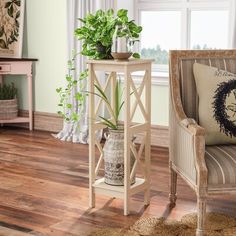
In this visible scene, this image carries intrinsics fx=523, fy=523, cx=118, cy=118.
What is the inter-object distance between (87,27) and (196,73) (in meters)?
0.70

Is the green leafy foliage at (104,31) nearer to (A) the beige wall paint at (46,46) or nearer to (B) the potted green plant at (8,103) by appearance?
(A) the beige wall paint at (46,46)

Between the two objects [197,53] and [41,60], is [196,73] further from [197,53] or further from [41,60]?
[41,60]

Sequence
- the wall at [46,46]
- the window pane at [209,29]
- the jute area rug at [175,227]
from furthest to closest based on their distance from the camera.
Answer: the wall at [46,46] < the window pane at [209,29] < the jute area rug at [175,227]

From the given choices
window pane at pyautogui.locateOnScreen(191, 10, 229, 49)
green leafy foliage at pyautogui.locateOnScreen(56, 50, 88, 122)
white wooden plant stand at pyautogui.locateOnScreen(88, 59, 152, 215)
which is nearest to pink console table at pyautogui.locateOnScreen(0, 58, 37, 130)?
green leafy foliage at pyautogui.locateOnScreen(56, 50, 88, 122)

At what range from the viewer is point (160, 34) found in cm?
505

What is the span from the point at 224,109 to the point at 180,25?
2.16 m

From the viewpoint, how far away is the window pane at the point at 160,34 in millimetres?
4961

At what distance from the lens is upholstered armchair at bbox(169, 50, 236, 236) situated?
2.65 m

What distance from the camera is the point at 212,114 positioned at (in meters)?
2.93

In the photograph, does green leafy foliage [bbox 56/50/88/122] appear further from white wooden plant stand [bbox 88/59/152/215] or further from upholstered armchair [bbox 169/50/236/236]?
upholstered armchair [bbox 169/50/236/236]

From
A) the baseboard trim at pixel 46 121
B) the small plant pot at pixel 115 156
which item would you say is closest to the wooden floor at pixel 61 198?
the small plant pot at pixel 115 156

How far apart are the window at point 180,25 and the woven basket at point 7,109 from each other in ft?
5.00

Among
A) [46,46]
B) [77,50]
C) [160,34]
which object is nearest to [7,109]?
[46,46]

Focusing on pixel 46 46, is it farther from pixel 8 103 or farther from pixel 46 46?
pixel 8 103
